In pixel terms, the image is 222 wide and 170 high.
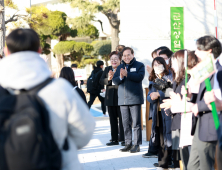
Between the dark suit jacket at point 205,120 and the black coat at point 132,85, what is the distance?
2754mm

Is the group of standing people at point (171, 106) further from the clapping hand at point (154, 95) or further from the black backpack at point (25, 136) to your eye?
the black backpack at point (25, 136)

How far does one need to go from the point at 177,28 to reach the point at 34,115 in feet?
25.3

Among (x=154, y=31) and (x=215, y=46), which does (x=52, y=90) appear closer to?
(x=215, y=46)

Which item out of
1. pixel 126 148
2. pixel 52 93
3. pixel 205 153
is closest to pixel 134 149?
pixel 126 148

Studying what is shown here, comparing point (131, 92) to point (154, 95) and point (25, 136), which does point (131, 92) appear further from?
point (25, 136)

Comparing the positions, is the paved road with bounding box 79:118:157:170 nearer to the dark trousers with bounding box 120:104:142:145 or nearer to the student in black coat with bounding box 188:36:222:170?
the dark trousers with bounding box 120:104:142:145

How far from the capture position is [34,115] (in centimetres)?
161

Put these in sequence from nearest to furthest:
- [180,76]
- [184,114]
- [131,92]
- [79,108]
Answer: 1. [79,108]
2. [184,114]
3. [180,76]
4. [131,92]

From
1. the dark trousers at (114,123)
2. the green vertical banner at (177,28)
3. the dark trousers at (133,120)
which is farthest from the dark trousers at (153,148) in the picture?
the green vertical banner at (177,28)

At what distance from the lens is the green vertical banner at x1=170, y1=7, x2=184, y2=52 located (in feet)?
28.5

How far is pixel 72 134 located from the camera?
1903 mm

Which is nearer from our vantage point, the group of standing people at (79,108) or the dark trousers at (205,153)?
the group of standing people at (79,108)

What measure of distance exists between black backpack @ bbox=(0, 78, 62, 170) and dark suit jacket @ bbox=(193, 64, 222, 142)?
1.57m

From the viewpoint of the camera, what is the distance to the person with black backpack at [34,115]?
160 centimetres
